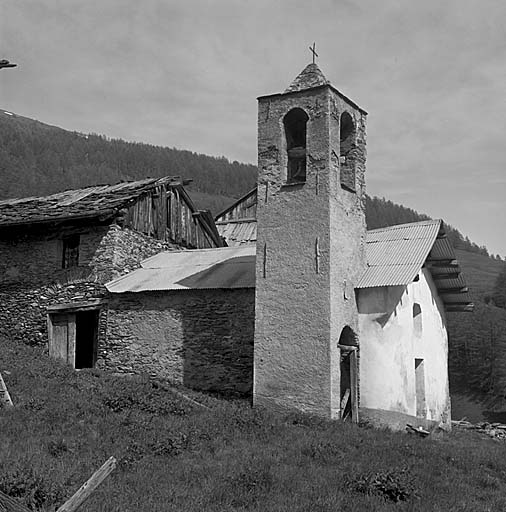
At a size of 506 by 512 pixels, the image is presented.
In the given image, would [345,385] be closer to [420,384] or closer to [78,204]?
[420,384]

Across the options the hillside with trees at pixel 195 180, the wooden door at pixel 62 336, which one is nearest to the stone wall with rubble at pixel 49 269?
the wooden door at pixel 62 336

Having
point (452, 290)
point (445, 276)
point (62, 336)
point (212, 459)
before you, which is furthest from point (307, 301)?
point (62, 336)

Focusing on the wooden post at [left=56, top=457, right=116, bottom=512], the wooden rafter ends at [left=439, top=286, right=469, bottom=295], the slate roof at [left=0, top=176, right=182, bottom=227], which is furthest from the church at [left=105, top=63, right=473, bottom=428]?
the wooden post at [left=56, top=457, right=116, bottom=512]

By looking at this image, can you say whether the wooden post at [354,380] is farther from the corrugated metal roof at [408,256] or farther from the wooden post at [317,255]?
the wooden post at [317,255]

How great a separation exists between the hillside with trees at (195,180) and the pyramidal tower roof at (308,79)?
1941cm

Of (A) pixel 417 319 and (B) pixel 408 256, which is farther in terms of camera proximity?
(A) pixel 417 319

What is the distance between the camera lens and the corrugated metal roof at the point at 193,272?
15.5 m

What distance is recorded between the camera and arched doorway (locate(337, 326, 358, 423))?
532 inches

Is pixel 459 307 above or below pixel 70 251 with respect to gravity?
below

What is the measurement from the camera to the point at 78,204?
752 inches

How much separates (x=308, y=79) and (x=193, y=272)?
222 inches

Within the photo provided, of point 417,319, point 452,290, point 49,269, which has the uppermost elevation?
point 49,269

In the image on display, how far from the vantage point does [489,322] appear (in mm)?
32875

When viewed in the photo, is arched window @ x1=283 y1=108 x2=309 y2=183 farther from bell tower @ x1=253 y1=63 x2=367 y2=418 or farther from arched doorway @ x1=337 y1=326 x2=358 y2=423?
arched doorway @ x1=337 y1=326 x2=358 y2=423
